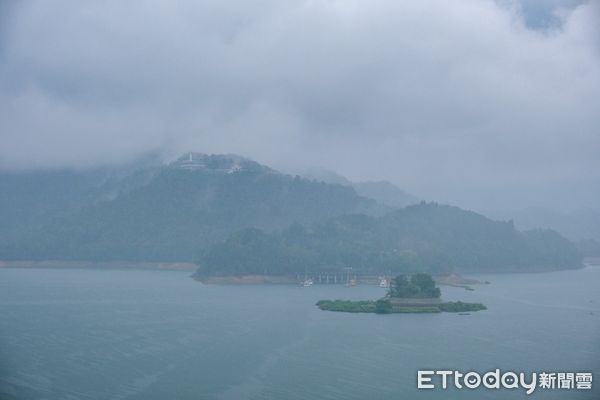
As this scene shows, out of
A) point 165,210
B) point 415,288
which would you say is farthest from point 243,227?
point 415,288

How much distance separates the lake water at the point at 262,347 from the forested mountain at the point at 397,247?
74.4ft

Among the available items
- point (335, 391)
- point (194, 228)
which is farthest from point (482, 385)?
point (194, 228)

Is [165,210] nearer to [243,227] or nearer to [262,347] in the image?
[243,227]

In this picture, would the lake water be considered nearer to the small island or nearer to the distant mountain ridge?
the small island

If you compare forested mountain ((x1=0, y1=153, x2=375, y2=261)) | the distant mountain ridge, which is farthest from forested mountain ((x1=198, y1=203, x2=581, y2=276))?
forested mountain ((x1=0, y1=153, x2=375, y2=261))

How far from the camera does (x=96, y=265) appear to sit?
8550cm

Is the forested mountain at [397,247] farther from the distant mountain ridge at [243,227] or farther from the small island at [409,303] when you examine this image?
the small island at [409,303]

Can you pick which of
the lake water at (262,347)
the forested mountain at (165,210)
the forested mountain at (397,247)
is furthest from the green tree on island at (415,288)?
the forested mountain at (165,210)

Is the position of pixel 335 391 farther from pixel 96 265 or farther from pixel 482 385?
pixel 96 265

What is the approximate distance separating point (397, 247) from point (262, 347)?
52.0m

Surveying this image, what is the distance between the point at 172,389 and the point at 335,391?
165 inches

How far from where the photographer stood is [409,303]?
38188 mm

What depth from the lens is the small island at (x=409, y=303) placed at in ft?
120

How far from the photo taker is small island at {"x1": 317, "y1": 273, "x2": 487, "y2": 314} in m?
36.7
